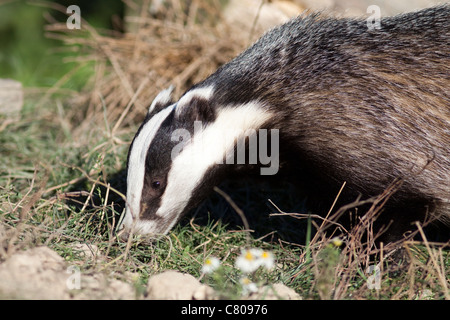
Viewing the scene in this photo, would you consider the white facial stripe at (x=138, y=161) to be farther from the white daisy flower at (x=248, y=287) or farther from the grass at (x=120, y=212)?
the white daisy flower at (x=248, y=287)

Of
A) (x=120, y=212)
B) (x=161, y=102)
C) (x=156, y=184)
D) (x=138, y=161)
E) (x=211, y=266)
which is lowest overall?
(x=211, y=266)

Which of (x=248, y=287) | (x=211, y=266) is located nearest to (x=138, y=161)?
(x=211, y=266)

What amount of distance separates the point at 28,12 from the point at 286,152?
4786 millimetres

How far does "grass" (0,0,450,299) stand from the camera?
2.55m

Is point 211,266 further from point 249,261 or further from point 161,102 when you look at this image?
point 161,102

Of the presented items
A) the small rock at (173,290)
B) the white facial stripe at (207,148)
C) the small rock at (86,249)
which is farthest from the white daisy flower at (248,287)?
the small rock at (86,249)

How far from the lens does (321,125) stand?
9.21 feet

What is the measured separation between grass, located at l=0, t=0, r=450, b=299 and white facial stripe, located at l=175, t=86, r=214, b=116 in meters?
0.53

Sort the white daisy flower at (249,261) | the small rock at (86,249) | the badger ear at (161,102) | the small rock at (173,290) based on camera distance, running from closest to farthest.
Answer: the small rock at (173,290) < the white daisy flower at (249,261) < the small rock at (86,249) < the badger ear at (161,102)

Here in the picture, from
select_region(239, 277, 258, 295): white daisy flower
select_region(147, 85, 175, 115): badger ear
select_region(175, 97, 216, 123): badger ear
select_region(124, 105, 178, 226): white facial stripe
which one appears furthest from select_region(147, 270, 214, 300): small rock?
select_region(147, 85, 175, 115): badger ear

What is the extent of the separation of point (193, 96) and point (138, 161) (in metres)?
0.42

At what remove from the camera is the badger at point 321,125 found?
2756mm

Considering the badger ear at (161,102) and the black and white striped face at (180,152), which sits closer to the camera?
the black and white striped face at (180,152)

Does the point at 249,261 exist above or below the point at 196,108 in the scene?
below
